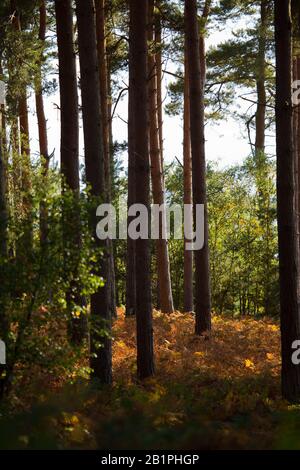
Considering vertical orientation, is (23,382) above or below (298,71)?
below

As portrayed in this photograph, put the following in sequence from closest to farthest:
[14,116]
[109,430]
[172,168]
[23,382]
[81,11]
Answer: [109,430]
[23,382]
[81,11]
[14,116]
[172,168]

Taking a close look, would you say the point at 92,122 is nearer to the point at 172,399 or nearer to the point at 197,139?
the point at 172,399

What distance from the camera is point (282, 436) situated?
240 inches

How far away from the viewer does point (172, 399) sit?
8.89 m

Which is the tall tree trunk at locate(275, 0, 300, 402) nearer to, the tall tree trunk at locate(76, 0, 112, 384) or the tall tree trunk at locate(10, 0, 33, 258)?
the tall tree trunk at locate(76, 0, 112, 384)

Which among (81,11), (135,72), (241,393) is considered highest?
(81,11)

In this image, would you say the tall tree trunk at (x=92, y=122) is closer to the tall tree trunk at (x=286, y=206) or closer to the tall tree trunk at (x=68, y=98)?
the tall tree trunk at (x=68, y=98)

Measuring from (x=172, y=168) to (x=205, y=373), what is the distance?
111ft

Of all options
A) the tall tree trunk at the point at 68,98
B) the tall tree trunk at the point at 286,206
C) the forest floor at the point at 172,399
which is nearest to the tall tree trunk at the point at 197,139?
the forest floor at the point at 172,399

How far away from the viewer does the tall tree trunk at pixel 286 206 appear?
10.1 m

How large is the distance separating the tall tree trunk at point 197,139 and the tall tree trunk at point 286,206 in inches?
183

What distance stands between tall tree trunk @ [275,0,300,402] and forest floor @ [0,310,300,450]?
618mm

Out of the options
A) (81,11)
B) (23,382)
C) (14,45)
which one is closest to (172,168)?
(14,45)

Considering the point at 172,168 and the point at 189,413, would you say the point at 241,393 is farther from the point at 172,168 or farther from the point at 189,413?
the point at 172,168
